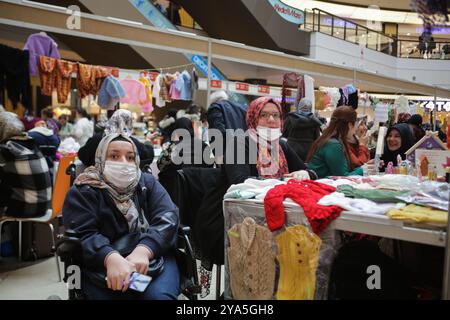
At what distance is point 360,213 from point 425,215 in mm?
255

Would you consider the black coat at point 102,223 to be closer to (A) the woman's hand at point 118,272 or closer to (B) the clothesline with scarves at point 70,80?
(A) the woman's hand at point 118,272

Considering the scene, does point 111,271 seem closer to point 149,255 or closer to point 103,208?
point 149,255

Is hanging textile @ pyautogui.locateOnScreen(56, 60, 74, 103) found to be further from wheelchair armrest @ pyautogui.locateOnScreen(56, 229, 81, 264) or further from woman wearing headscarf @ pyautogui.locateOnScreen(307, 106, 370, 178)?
wheelchair armrest @ pyautogui.locateOnScreen(56, 229, 81, 264)

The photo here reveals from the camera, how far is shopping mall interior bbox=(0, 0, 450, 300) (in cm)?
199

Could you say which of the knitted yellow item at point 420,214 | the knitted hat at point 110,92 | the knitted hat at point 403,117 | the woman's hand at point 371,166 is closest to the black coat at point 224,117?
the woman's hand at point 371,166

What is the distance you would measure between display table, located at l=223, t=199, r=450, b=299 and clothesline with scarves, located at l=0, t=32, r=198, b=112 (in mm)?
3878

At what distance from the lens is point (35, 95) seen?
14.1 meters

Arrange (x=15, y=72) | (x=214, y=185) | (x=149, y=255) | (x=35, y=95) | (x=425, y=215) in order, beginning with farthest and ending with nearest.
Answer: (x=35, y=95), (x=15, y=72), (x=214, y=185), (x=149, y=255), (x=425, y=215)

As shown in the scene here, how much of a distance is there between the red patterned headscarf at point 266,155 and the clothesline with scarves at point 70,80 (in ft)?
10.8

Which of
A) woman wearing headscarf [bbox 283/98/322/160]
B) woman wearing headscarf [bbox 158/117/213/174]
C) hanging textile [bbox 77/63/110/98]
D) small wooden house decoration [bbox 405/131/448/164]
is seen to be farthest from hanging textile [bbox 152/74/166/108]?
small wooden house decoration [bbox 405/131/448/164]

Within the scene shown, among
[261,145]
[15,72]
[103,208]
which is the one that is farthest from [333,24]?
[103,208]

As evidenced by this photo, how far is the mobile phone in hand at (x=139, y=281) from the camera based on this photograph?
1.92 meters

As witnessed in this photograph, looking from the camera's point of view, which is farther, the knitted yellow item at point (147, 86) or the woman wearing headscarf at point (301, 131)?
the knitted yellow item at point (147, 86)
